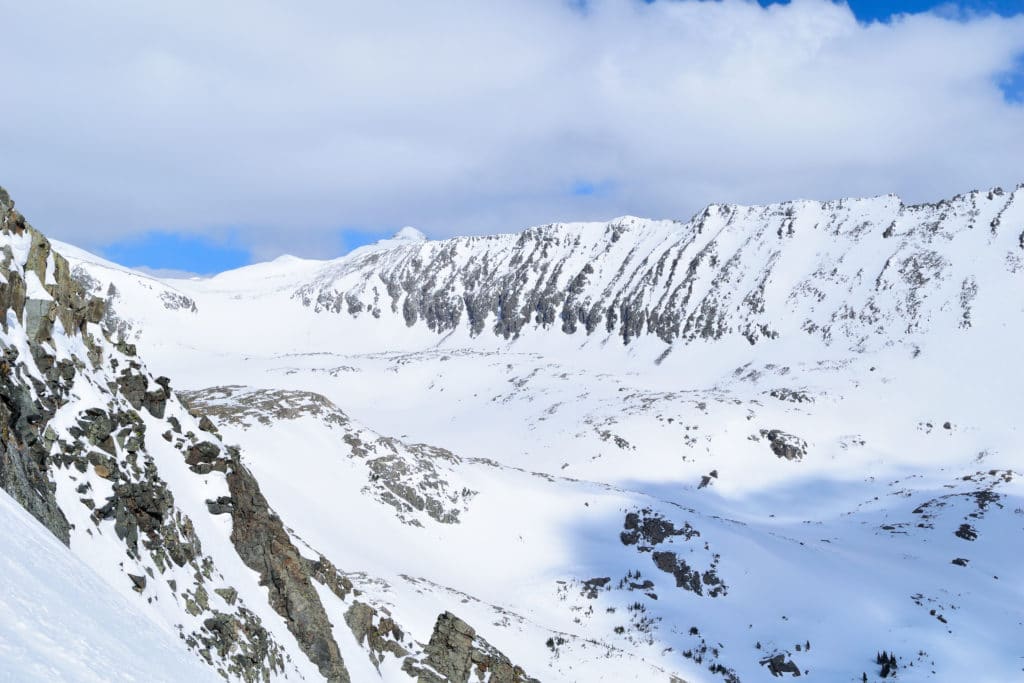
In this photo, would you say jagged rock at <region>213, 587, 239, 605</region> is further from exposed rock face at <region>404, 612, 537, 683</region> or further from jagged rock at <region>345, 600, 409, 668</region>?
exposed rock face at <region>404, 612, 537, 683</region>

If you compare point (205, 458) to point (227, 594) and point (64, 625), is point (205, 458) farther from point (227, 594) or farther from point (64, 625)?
point (64, 625)

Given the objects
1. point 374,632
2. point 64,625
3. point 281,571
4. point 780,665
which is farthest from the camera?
point 780,665

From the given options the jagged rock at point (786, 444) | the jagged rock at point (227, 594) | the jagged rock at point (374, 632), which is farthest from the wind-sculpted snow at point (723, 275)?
the jagged rock at point (227, 594)

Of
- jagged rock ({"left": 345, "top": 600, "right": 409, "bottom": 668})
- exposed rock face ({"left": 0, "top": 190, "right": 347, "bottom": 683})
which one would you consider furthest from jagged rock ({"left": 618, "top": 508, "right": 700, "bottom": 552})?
exposed rock face ({"left": 0, "top": 190, "right": 347, "bottom": 683})

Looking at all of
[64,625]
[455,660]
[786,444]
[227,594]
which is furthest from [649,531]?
[64,625]

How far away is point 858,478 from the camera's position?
65.8m

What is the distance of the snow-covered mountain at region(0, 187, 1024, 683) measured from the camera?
1337cm

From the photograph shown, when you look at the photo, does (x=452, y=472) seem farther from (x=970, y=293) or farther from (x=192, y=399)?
(x=970, y=293)

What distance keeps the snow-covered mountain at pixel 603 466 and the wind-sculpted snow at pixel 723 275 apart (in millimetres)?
637

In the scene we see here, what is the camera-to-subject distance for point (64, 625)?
13.8 ft

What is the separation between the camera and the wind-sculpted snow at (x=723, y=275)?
10294cm

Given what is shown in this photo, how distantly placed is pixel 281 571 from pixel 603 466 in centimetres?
5365

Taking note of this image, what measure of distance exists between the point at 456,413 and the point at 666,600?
187ft

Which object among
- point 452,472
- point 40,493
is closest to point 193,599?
point 40,493
